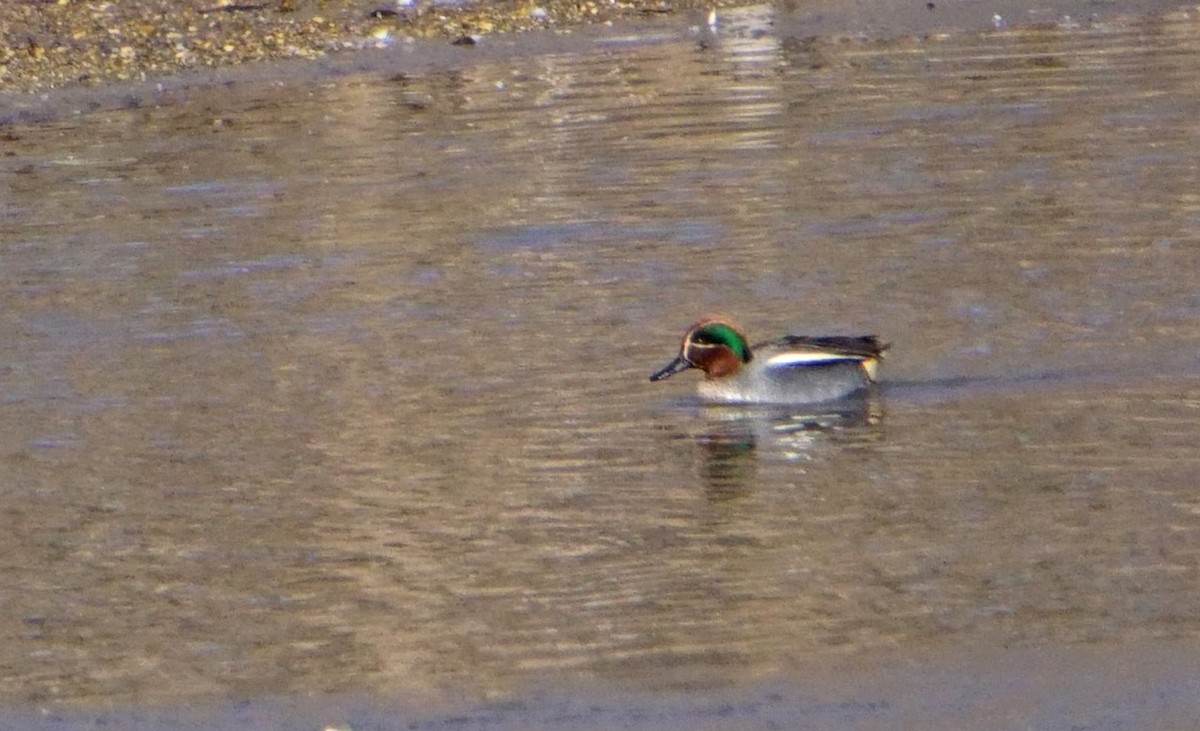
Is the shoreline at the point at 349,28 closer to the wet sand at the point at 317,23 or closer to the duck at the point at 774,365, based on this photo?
the wet sand at the point at 317,23

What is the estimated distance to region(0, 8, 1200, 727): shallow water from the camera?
21.2ft

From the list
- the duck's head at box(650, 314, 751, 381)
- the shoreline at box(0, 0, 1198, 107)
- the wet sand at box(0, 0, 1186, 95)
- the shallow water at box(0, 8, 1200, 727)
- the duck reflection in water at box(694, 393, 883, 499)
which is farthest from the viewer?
the wet sand at box(0, 0, 1186, 95)

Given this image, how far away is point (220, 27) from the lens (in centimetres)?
1873

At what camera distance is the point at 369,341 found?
10.0 m

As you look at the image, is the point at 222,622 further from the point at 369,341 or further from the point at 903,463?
the point at 369,341

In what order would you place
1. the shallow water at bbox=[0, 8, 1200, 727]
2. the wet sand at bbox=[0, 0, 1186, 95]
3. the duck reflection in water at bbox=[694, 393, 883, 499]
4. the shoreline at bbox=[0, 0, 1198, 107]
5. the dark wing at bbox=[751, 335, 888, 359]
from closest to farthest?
1. the shallow water at bbox=[0, 8, 1200, 727]
2. the duck reflection in water at bbox=[694, 393, 883, 499]
3. the dark wing at bbox=[751, 335, 888, 359]
4. the shoreline at bbox=[0, 0, 1198, 107]
5. the wet sand at bbox=[0, 0, 1186, 95]

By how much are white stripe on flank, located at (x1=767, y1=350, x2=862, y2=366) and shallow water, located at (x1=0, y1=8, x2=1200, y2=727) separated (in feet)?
0.66

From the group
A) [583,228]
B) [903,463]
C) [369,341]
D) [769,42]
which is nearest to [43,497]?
[369,341]

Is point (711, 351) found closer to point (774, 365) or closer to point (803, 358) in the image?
point (774, 365)

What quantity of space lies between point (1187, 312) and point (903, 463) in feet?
7.01

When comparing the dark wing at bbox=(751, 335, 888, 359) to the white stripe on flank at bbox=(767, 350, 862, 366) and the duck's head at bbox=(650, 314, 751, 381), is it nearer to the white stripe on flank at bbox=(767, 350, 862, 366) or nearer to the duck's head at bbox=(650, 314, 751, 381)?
the white stripe on flank at bbox=(767, 350, 862, 366)

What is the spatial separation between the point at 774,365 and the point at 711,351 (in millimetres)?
249

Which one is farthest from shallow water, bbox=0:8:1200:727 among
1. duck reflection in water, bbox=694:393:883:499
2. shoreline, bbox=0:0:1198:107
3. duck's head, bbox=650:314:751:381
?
shoreline, bbox=0:0:1198:107

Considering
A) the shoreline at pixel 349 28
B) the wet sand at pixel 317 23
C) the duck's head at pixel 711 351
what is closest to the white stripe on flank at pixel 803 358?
the duck's head at pixel 711 351
